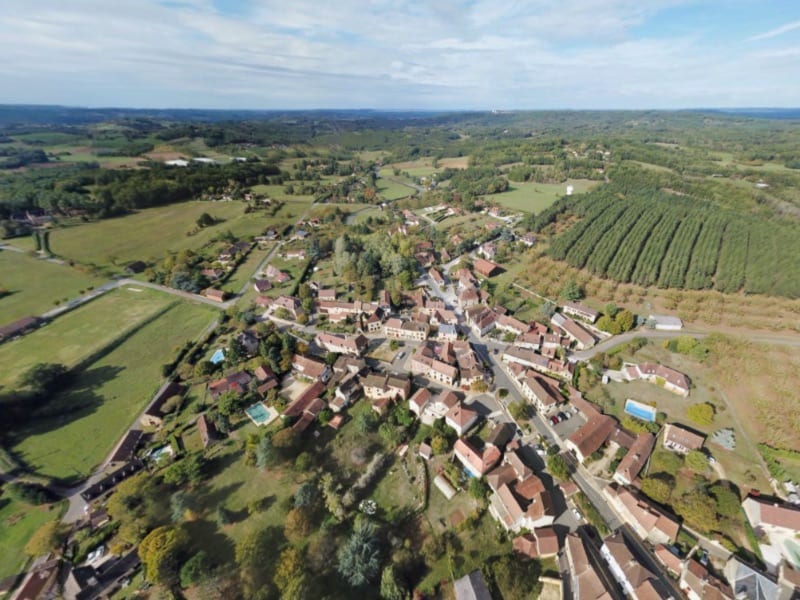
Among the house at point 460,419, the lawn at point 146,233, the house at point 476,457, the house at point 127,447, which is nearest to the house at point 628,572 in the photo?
the house at point 476,457

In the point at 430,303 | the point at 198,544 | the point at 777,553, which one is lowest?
the point at 198,544

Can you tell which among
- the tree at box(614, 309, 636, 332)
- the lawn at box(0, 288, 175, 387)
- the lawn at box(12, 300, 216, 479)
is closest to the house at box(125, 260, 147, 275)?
the lawn at box(0, 288, 175, 387)

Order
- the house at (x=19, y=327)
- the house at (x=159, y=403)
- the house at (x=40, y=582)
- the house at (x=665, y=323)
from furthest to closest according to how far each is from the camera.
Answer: the house at (x=665, y=323), the house at (x=19, y=327), the house at (x=159, y=403), the house at (x=40, y=582)

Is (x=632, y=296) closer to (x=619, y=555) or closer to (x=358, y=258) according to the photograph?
(x=619, y=555)

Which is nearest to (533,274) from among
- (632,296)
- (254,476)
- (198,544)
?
(632,296)

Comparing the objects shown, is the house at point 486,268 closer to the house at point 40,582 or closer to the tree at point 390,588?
the tree at point 390,588

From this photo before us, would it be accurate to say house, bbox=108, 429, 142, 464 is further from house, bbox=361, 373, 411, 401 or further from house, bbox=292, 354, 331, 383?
house, bbox=361, 373, 411, 401
